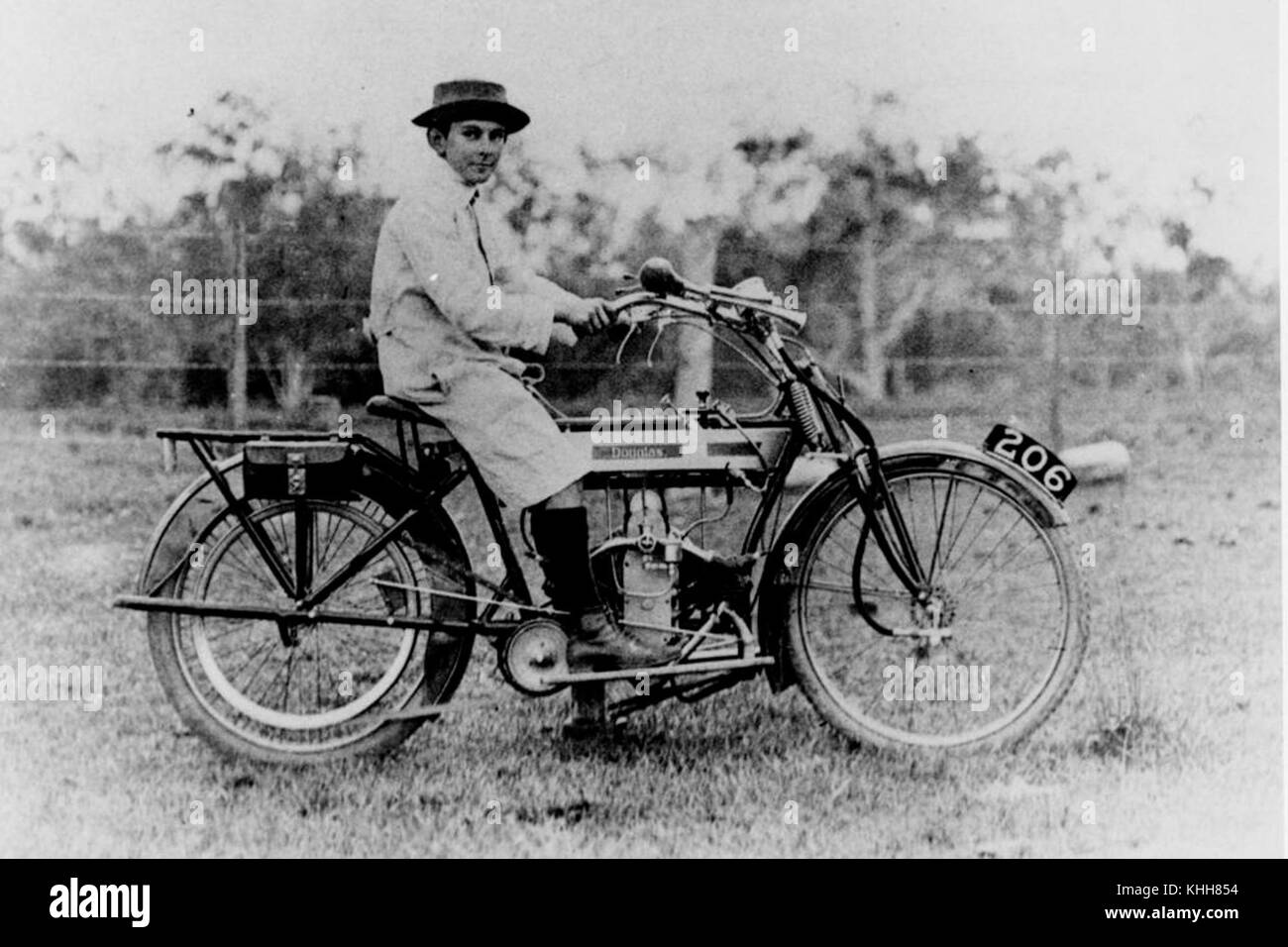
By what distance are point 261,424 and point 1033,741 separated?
2.96 m

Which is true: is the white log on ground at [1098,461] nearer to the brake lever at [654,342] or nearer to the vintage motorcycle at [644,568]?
the vintage motorcycle at [644,568]

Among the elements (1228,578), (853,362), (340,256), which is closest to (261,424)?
(340,256)

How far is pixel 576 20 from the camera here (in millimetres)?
4645

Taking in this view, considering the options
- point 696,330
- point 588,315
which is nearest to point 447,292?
point 588,315

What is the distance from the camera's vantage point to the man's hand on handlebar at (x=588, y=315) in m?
4.36

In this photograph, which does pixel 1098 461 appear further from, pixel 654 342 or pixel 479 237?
pixel 479 237

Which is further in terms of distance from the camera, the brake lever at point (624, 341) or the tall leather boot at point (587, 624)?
the brake lever at point (624, 341)

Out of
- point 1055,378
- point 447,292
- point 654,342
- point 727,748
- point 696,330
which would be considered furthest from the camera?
point 1055,378

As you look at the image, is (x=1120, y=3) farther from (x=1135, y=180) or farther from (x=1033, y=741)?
(x=1033, y=741)

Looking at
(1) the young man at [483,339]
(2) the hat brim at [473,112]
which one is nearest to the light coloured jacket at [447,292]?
(1) the young man at [483,339]

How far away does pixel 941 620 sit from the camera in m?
4.44

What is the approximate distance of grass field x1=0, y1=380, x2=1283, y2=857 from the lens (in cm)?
435

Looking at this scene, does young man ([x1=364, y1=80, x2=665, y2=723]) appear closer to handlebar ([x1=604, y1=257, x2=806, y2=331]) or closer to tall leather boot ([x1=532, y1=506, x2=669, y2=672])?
tall leather boot ([x1=532, y1=506, x2=669, y2=672])

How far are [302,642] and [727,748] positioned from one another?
4.97 feet
